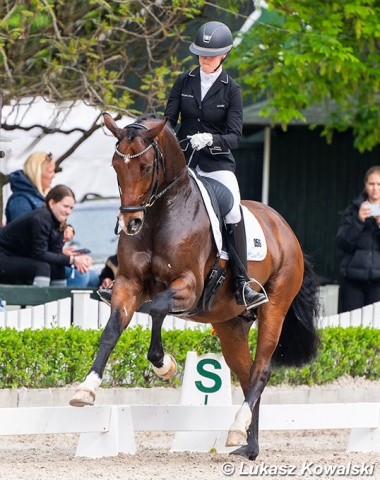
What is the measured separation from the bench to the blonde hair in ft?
4.86

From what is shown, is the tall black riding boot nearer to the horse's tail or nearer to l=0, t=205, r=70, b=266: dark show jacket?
the horse's tail

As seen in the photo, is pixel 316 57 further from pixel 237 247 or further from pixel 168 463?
pixel 168 463

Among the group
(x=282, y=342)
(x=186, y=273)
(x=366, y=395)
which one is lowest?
(x=366, y=395)

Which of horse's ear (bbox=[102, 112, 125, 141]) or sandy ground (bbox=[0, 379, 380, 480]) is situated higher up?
horse's ear (bbox=[102, 112, 125, 141])

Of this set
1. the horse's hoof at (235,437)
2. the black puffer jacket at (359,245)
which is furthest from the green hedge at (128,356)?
the horse's hoof at (235,437)

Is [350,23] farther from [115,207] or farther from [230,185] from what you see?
[230,185]

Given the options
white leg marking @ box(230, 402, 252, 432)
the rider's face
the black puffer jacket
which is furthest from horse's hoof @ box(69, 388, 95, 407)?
the black puffer jacket

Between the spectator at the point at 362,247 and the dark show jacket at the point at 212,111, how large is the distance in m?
4.32

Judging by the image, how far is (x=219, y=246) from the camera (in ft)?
26.2

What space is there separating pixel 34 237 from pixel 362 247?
11.8 ft

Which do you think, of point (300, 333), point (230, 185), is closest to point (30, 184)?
point (300, 333)

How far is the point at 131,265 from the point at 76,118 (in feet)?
22.4

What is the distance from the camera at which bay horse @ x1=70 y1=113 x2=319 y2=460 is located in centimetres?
719

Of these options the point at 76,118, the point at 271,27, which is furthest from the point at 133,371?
the point at 271,27
